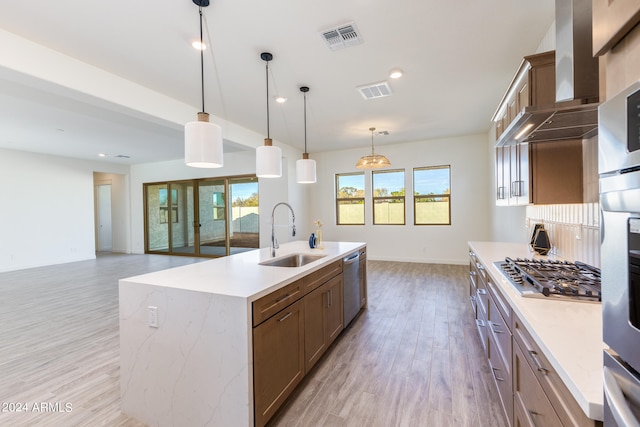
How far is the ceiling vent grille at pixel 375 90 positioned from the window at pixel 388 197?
3276mm

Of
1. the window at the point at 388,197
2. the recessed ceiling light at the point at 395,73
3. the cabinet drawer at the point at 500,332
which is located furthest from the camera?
the window at the point at 388,197

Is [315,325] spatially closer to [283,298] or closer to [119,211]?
[283,298]

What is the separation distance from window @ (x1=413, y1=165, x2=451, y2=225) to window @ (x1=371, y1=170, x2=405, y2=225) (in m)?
0.34

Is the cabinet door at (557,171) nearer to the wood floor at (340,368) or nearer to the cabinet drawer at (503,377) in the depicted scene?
the cabinet drawer at (503,377)

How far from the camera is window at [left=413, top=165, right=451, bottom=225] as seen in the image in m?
6.50

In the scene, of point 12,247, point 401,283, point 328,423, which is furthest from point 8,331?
point 401,283

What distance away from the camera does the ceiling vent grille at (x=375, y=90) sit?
11.6 feet

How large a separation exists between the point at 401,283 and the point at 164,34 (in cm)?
472

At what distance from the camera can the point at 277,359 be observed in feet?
5.74

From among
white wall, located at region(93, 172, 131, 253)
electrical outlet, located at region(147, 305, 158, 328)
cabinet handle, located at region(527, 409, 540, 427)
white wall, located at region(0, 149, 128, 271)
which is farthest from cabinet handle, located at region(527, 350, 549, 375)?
white wall, located at region(93, 172, 131, 253)

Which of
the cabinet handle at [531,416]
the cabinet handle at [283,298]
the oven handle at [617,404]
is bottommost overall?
the cabinet handle at [531,416]

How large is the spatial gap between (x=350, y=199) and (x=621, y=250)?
6.87 meters

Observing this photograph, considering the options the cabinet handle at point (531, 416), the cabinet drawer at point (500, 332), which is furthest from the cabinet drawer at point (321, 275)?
the cabinet handle at point (531, 416)

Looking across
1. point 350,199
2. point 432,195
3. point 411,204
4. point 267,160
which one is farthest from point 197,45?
point 432,195
